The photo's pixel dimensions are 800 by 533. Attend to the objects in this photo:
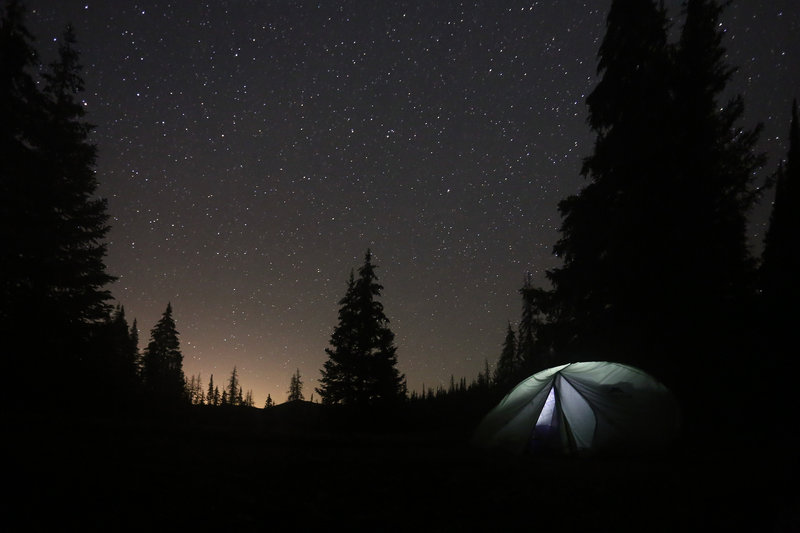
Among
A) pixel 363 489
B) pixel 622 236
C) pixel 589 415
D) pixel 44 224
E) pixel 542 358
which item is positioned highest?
pixel 44 224

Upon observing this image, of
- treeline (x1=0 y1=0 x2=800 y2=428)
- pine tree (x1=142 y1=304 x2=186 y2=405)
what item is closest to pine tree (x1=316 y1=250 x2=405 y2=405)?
treeline (x1=0 y1=0 x2=800 y2=428)

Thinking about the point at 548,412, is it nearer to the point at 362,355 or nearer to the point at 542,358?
the point at 542,358

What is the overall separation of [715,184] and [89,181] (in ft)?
78.4

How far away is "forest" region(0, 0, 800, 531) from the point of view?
172 inches

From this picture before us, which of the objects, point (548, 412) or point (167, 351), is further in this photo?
point (167, 351)

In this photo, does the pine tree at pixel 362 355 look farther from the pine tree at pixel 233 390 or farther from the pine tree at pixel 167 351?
the pine tree at pixel 233 390

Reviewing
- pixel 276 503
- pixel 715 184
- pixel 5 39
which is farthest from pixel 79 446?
pixel 5 39

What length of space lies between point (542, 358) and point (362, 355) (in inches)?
563

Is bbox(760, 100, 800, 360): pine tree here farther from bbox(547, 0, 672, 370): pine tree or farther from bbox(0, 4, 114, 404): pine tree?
bbox(0, 4, 114, 404): pine tree

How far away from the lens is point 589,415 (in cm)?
826

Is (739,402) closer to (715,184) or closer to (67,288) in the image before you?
(715,184)

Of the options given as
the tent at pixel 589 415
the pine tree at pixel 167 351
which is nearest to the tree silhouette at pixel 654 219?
the tent at pixel 589 415

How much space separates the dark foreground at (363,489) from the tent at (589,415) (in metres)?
0.45

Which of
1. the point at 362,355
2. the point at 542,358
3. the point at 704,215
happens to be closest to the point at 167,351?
the point at 362,355
